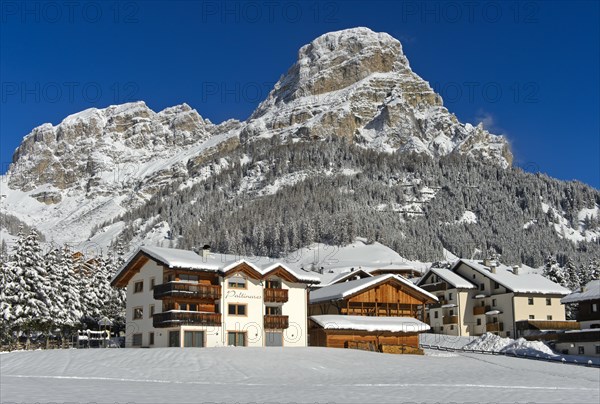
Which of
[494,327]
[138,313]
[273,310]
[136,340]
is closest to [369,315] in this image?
[273,310]

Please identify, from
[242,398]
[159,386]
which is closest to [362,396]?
[242,398]

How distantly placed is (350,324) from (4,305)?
2785 centimetres

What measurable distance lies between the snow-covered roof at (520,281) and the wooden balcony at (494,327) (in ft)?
14.2

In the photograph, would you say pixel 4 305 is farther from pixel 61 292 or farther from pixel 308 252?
pixel 308 252

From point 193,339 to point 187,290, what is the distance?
379cm

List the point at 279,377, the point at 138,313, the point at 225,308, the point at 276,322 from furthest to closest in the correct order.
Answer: the point at 138,313 < the point at 276,322 < the point at 225,308 < the point at 279,377

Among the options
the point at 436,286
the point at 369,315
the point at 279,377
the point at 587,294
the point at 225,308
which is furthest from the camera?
the point at 436,286

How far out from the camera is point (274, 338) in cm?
6109

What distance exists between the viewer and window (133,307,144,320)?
60797 mm

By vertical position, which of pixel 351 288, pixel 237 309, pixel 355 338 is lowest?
pixel 355 338

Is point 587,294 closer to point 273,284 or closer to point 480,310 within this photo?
point 480,310

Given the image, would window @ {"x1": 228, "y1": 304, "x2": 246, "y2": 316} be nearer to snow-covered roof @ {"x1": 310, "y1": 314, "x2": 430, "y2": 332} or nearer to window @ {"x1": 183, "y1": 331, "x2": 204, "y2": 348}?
window @ {"x1": 183, "y1": 331, "x2": 204, "y2": 348}

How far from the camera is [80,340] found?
227 feet

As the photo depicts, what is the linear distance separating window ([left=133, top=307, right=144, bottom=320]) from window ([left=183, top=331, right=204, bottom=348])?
5.58m
